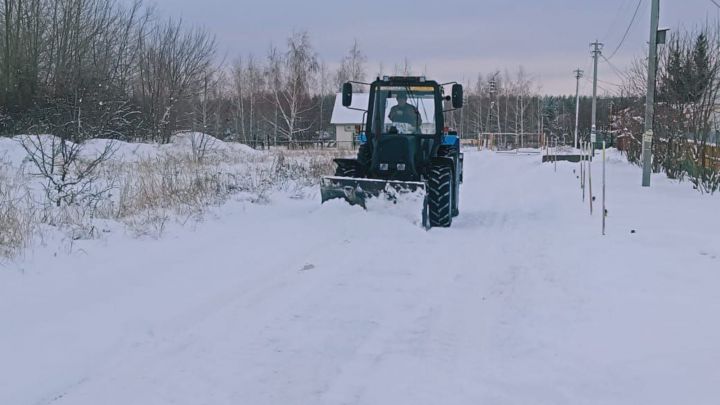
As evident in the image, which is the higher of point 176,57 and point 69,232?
point 176,57

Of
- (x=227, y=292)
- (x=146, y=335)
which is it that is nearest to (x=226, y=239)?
(x=227, y=292)

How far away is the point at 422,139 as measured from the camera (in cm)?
1173

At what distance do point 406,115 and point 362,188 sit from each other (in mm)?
2011

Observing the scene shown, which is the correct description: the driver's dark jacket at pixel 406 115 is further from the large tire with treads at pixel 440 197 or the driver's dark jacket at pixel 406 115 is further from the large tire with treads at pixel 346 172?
the large tire with treads at pixel 440 197

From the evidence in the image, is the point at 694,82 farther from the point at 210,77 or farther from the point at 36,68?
the point at 210,77

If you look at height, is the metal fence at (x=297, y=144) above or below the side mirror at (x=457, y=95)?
below

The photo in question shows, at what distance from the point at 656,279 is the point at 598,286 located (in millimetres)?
751

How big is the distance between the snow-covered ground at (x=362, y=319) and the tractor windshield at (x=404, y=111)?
2.78 m

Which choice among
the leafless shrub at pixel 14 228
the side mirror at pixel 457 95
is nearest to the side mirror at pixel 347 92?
the side mirror at pixel 457 95

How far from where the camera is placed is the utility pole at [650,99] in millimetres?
17359

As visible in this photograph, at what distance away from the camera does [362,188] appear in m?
10.6

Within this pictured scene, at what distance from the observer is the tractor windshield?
1186cm

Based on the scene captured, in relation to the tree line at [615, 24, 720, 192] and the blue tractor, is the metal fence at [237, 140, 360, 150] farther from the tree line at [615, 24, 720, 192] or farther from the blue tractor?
the blue tractor

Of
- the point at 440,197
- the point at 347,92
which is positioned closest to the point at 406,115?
the point at 347,92
